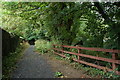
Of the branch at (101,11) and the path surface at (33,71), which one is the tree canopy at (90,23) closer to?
the branch at (101,11)

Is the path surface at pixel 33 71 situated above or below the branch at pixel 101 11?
below

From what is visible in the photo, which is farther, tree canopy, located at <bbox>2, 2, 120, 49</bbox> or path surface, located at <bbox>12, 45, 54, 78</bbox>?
path surface, located at <bbox>12, 45, 54, 78</bbox>

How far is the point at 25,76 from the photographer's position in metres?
4.16

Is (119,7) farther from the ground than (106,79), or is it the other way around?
(119,7)

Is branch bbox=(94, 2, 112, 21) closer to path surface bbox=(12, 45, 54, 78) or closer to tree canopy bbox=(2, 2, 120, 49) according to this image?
tree canopy bbox=(2, 2, 120, 49)

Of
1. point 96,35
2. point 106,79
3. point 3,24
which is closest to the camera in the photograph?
point 106,79

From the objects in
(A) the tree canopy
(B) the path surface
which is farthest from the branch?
(B) the path surface

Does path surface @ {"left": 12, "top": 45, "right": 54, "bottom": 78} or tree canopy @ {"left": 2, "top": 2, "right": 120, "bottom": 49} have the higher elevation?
tree canopy @ {"left": 2, "top": 2, "right": 120, "bottom": 49}

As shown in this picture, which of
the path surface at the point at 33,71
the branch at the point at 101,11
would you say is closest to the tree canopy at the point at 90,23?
the branch at the point at 101,11

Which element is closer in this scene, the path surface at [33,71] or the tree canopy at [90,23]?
the tree canopy at [90,23]

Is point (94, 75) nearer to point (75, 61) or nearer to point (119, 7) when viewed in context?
point (75, 61)

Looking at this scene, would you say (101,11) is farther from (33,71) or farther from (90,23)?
(33,71)

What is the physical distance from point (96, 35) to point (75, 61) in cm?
194

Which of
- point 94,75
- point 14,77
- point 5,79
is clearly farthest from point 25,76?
point 94,75
